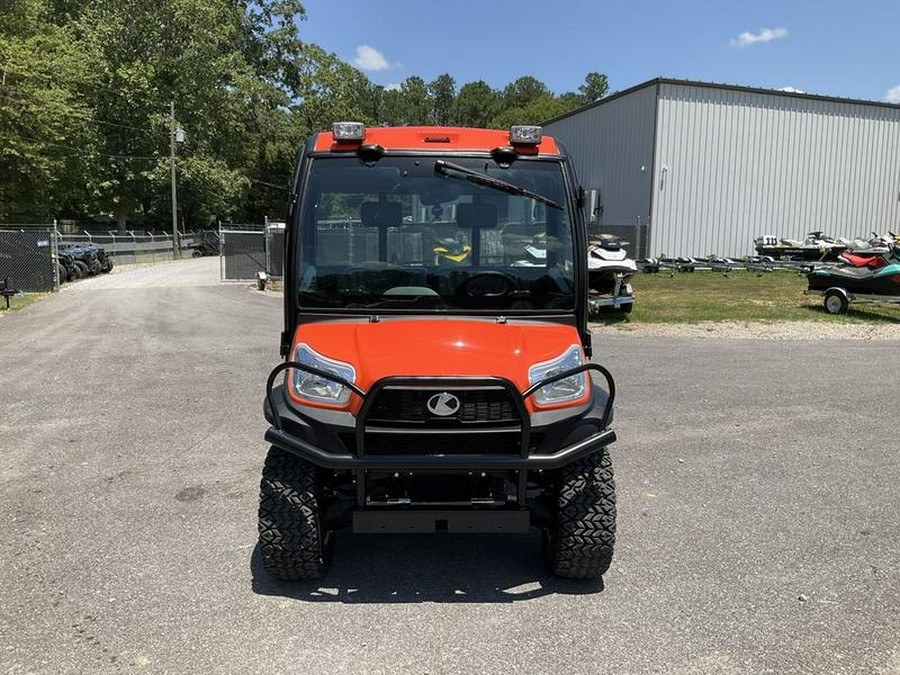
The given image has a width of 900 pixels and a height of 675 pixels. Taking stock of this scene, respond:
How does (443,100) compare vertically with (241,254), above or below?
above

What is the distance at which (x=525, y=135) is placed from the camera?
4016 millimetres

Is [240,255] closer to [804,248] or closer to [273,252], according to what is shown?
[273,252]

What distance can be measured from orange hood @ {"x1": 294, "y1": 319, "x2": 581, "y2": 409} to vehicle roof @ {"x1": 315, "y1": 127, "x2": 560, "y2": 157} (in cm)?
100

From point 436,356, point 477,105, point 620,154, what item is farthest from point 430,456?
point 477,105

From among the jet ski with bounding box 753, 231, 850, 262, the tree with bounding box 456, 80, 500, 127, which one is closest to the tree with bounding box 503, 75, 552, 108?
the tree with bounding box 456, 80, 500, 127

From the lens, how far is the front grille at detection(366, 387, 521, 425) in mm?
3254

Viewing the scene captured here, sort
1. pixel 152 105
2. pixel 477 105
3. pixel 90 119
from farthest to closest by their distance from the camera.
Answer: pixel 477 105 → pixel 152 105 → pixel 90 119

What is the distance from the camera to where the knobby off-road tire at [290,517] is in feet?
11.1

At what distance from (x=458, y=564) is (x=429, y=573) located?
0.62 ft

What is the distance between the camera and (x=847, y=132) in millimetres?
28906

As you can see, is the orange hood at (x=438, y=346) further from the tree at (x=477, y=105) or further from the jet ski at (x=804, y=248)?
the tree at (x=477, y=105)

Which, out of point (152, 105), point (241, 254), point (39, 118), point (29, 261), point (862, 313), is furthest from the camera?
point (152, 105)

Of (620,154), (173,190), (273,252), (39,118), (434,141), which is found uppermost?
(39,118)

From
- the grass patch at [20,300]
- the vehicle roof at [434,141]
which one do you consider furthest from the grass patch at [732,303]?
the grass patch at [20,300]
